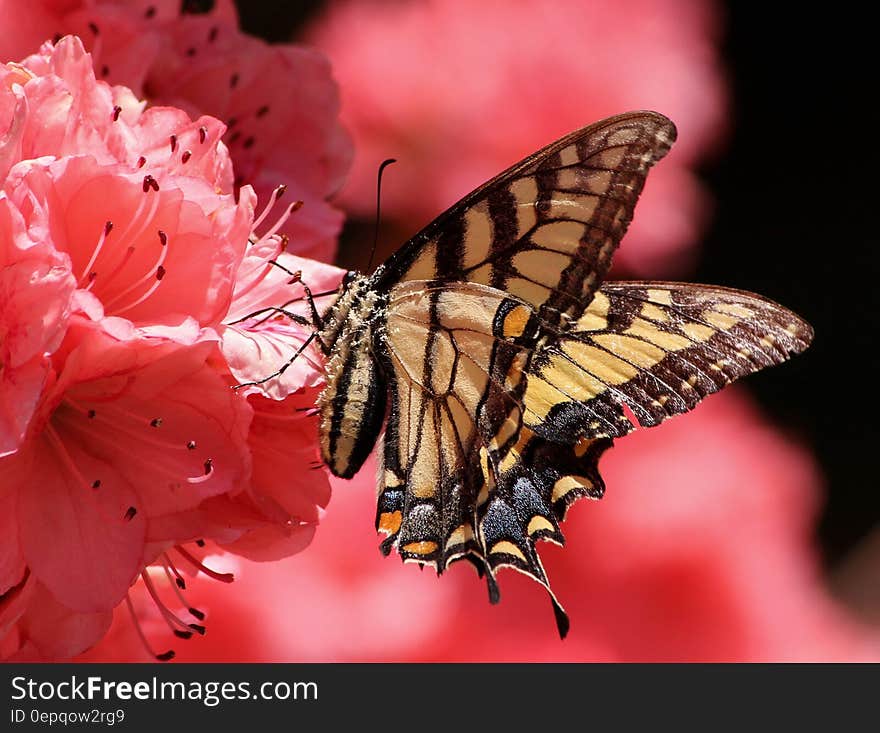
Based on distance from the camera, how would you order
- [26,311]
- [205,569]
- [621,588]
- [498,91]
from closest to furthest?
1. [26,311]
2. [205,569]
3. [621,588]
4. [498,91]

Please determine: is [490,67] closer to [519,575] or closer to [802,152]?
[519,575]

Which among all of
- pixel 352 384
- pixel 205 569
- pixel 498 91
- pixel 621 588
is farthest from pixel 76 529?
pixel 498 91

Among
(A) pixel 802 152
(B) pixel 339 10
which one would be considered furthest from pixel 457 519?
(A) pixel 802 152

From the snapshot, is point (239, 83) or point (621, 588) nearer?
point (239, 83)

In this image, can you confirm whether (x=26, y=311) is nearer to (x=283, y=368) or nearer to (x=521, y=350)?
(x=283, y=368)

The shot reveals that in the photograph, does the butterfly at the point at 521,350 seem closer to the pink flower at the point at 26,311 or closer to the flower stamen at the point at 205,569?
the flower stamen at the point at 205,569

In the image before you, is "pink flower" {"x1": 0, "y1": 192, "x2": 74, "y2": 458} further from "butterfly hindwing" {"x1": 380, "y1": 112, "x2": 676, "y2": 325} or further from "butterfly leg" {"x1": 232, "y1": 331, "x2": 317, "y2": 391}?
"butterfly hindwing" {"x1": 380, "y1": 112, "x2": 676, "y2": 325}
